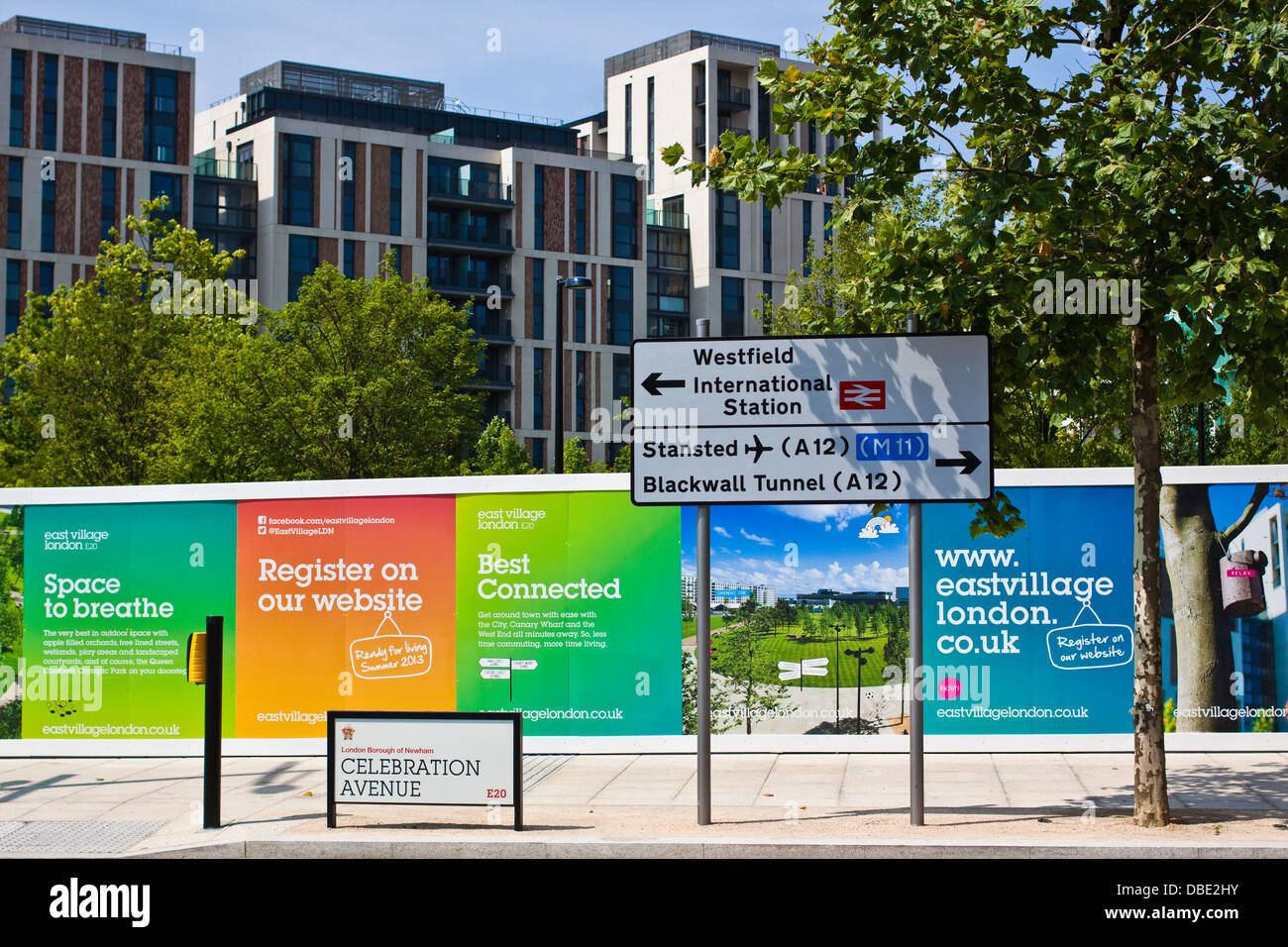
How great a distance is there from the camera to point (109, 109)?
2790 inches

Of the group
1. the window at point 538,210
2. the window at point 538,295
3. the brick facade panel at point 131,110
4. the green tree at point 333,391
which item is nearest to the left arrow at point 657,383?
the green tree at point 333,391

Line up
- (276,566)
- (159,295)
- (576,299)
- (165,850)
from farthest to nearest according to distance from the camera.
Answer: (576,299) → (159,295) → (276,566) → (165,850)

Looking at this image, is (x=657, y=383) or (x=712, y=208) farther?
(x=712, y=208)

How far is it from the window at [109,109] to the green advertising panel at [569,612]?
2517 inches

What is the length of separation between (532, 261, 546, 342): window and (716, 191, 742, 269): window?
475 inches

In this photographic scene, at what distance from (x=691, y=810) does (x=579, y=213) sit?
244 ft

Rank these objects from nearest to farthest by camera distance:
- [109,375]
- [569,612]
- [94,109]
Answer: [569,612] → [109,375] → [94,109]

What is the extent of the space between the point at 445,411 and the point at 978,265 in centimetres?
2821

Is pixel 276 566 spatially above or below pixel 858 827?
above

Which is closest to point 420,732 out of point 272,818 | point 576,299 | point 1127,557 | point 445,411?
point 272,818

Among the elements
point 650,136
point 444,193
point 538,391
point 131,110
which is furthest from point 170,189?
point 650,136

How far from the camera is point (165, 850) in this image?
9.91 metres

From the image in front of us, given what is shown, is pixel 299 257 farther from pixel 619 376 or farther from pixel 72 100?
pixel 619 376
